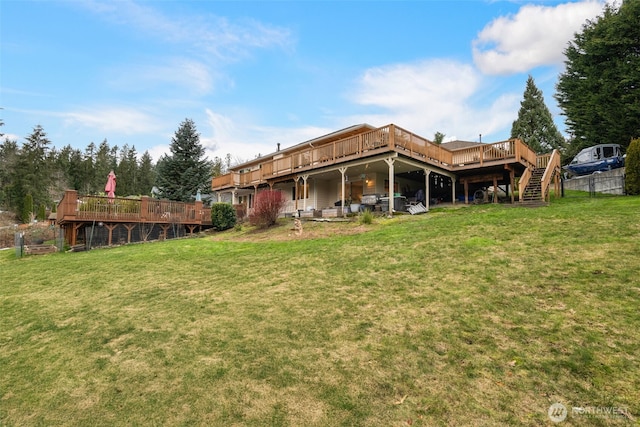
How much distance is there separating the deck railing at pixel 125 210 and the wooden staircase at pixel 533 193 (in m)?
17.2

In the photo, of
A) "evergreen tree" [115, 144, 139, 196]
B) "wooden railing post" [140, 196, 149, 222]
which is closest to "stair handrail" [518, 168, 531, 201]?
"wooden railing post" [140, 196, 149, 222]

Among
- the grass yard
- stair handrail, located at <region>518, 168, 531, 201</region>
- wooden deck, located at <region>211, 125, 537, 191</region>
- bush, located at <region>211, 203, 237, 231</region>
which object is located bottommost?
the grass yard

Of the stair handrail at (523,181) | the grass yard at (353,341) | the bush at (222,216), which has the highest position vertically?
the stair handrail at (523,181)

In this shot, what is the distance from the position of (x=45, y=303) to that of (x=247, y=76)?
62.3 feet

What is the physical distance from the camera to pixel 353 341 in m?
3.96

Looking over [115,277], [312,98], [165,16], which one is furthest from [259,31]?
[115,277]

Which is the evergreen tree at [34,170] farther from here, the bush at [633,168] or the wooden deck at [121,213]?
the bush at [633,168]

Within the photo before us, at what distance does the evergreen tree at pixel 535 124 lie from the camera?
132 ft

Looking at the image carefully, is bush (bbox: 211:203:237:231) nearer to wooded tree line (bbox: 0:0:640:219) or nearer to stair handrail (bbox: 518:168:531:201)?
wooded tree line (bbox: 0:0:640:219)

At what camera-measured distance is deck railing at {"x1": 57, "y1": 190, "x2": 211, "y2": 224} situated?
14.5 m

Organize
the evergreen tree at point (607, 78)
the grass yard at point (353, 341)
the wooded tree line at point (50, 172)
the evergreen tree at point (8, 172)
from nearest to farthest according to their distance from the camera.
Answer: the grass yard at point (353, 341) → the evergreen tree at point (607, 78) → the evergreen tree at point (8, 172) → the wooded tree line at point (50, 172)

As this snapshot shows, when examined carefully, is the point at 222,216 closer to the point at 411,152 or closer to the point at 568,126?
the point at 411,152

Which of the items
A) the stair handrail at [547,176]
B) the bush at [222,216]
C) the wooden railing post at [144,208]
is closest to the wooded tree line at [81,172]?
the bush at [222,216]

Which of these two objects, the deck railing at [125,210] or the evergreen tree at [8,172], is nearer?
the deck railing at [125,210]
